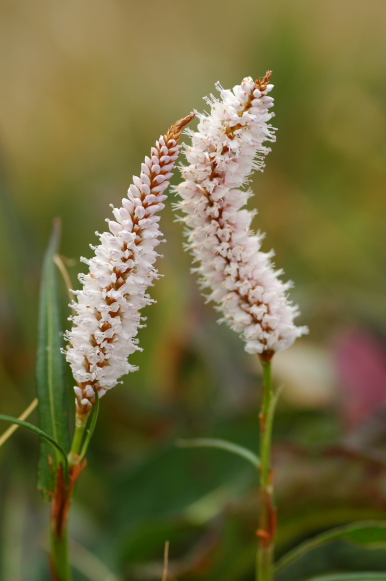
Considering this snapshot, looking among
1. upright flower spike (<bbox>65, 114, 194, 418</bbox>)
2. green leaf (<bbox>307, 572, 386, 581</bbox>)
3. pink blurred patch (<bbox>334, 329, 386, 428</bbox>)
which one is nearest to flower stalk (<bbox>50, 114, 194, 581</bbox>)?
upright flower spike (<bbox>65, 114, 194, 418</bbox>)

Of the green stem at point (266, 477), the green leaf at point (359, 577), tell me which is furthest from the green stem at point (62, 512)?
the green leaf at point (359, 577)

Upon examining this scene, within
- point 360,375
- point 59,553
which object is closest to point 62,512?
point 59,553

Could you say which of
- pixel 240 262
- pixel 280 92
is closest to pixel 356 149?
pixel 280 92

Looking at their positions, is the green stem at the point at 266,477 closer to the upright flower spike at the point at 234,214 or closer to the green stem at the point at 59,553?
the upright flower spike at the point at 234,214

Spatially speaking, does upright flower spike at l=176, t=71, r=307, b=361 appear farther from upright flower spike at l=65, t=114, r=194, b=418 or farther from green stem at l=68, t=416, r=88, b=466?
green stem at l=68, t=416, r=88, b=466

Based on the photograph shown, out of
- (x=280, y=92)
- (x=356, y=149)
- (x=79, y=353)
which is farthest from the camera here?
(x=280, y=92)

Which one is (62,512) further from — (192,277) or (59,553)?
(192,277)

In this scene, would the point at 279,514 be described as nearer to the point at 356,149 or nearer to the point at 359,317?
the point at 359,317
